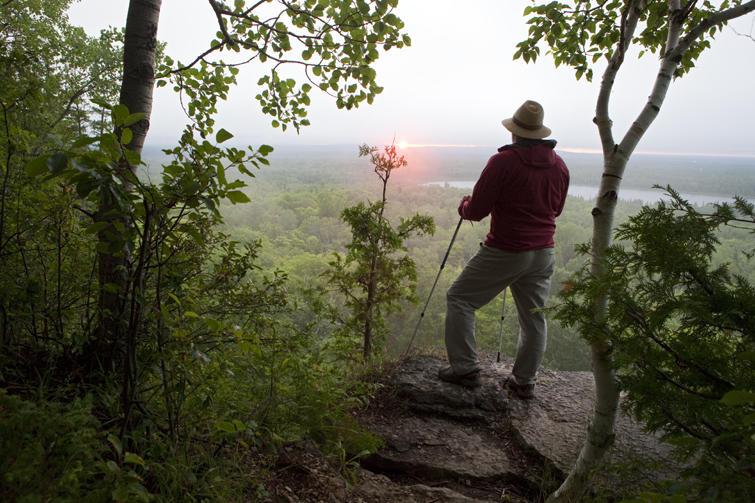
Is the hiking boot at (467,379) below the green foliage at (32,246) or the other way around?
below

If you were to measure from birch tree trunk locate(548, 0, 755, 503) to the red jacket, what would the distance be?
2.43 ft

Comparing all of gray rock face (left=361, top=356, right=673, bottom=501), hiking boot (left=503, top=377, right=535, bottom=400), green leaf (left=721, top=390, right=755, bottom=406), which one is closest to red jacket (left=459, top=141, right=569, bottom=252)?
hiking boot (left=503, top=377, right=535, bottom=400)

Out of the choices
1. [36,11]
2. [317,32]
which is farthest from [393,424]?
[36,11]

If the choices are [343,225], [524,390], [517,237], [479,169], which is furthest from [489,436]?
[343,225]

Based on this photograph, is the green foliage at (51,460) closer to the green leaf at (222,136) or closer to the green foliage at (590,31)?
the green leaf at (222,136)

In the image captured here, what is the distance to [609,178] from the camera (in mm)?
2562

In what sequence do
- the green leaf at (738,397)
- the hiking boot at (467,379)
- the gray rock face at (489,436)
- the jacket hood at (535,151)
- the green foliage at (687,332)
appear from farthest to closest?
the hiking boot at (467,379)
the jacket hood at (535,151)
the gray rock face at (489,436)
the green foliage at (687,332)
the green leaf at (738,397)

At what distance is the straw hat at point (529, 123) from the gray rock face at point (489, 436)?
2.37m

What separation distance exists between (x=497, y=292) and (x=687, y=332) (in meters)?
2.14

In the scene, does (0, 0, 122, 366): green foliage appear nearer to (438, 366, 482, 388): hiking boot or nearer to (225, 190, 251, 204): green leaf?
(225, 190, 251, 204): green leaf

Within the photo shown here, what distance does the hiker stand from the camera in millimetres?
3342

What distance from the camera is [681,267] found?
1.52 metres

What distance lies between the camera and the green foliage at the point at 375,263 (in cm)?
415

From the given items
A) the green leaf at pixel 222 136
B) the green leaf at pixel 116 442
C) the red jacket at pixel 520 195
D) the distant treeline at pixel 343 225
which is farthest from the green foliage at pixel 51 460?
the distant treeline at pixel 343 225
